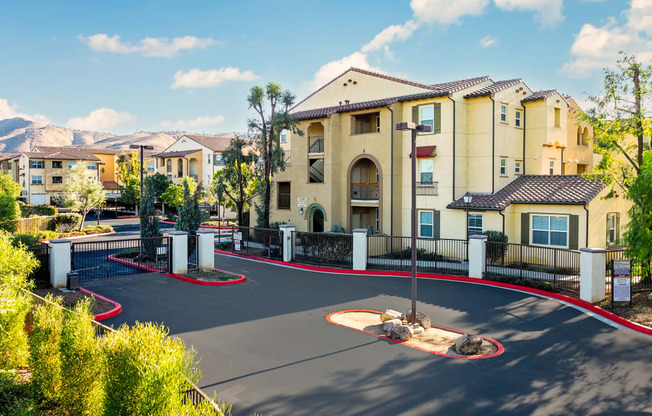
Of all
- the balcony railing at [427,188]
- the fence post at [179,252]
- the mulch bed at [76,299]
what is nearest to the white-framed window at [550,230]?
the balcony railing at [427,188]

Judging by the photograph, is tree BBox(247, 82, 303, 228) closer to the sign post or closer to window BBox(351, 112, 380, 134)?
window BBox(351, 112, 380, 134)

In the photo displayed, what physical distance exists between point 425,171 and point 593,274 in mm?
13375

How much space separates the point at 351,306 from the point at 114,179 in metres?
75.4

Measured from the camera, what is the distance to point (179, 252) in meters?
21.9

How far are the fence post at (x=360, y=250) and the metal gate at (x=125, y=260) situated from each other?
863 cm

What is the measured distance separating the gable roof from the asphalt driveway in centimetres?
777

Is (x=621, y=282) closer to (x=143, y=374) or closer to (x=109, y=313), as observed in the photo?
(x=143, y=374)

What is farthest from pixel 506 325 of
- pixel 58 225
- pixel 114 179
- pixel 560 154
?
pixel 114 179

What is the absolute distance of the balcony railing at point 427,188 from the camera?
2789 cm

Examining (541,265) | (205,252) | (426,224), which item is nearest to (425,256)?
(426,224)

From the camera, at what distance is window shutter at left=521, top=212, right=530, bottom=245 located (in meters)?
25.4

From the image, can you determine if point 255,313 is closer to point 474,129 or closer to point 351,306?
point 351,306

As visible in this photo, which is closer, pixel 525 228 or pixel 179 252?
pixel 179 252

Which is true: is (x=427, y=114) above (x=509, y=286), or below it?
above
